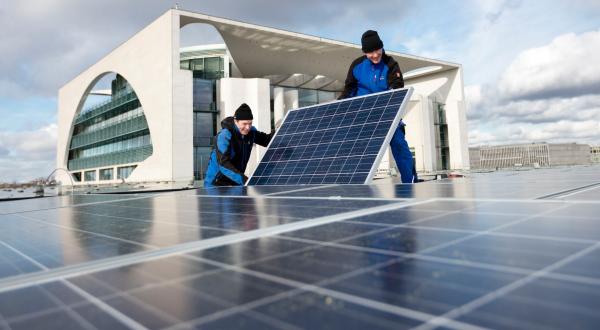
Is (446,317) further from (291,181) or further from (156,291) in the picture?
(291,181)

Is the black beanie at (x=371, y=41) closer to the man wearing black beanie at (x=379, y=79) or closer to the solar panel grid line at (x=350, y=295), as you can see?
the man wearing black beanie at (x=379, y=79)

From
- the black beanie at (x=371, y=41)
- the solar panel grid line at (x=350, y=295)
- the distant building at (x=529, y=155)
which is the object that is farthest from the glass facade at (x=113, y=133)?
the distant building at (x=529, y=155)

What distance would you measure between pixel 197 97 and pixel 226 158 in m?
28.8

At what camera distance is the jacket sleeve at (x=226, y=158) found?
36.5 ft

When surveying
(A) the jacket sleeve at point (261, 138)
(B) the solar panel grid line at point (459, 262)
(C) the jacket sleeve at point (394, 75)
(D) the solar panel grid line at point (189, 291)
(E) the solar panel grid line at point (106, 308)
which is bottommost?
(E) the solar panel grid line at point (106, 308)

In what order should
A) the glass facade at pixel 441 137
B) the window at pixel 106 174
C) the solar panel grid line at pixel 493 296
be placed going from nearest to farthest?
1. the solar panel grid line at pixel 493 296
2. the window at pixel 106 174
3. the glass facade at pixel 441 137

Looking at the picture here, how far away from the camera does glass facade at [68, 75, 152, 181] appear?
137 feet

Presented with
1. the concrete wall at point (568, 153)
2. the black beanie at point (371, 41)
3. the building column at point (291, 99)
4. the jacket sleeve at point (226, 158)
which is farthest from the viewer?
the concrete wall at point (568, 153)

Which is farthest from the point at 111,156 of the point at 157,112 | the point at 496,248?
the point at 496,248

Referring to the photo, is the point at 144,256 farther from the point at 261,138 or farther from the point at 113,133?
the point at 113,133

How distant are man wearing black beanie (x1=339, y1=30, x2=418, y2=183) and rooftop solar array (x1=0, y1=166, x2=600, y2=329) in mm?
6588

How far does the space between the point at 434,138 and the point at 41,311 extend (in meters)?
55.7

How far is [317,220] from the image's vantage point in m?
3.13

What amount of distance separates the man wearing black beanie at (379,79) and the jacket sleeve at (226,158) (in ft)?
12.3
